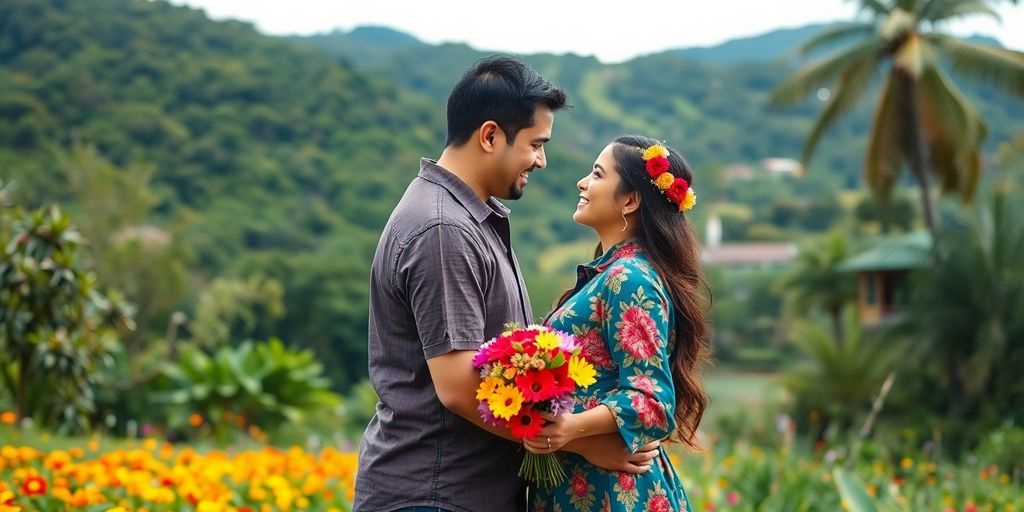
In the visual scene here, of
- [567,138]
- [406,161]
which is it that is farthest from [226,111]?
[567,138]

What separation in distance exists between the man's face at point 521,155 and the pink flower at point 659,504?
841 mm

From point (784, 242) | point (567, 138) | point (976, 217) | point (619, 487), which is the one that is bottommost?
point (784, 242)

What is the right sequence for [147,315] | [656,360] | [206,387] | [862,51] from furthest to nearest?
[147,315]
[862,51]
[206,387]
[656,360]

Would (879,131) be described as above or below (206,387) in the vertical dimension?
above

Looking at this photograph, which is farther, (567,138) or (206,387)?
(567,138)

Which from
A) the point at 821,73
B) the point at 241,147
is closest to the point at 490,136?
the point at 821,73

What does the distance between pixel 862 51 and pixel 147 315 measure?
18.9 m

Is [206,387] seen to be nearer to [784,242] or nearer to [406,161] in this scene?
[406,161]

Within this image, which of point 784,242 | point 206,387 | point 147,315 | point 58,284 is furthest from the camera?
point 784,242

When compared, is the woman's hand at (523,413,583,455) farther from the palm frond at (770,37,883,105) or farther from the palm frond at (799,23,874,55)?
the palm frond at (799,23,874,55)

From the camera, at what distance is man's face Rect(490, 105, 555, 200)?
278 centimetres

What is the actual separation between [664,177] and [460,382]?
2.70ft

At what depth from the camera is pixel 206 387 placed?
11.6 metres

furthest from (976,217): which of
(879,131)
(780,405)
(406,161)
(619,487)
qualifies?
(406,161)
